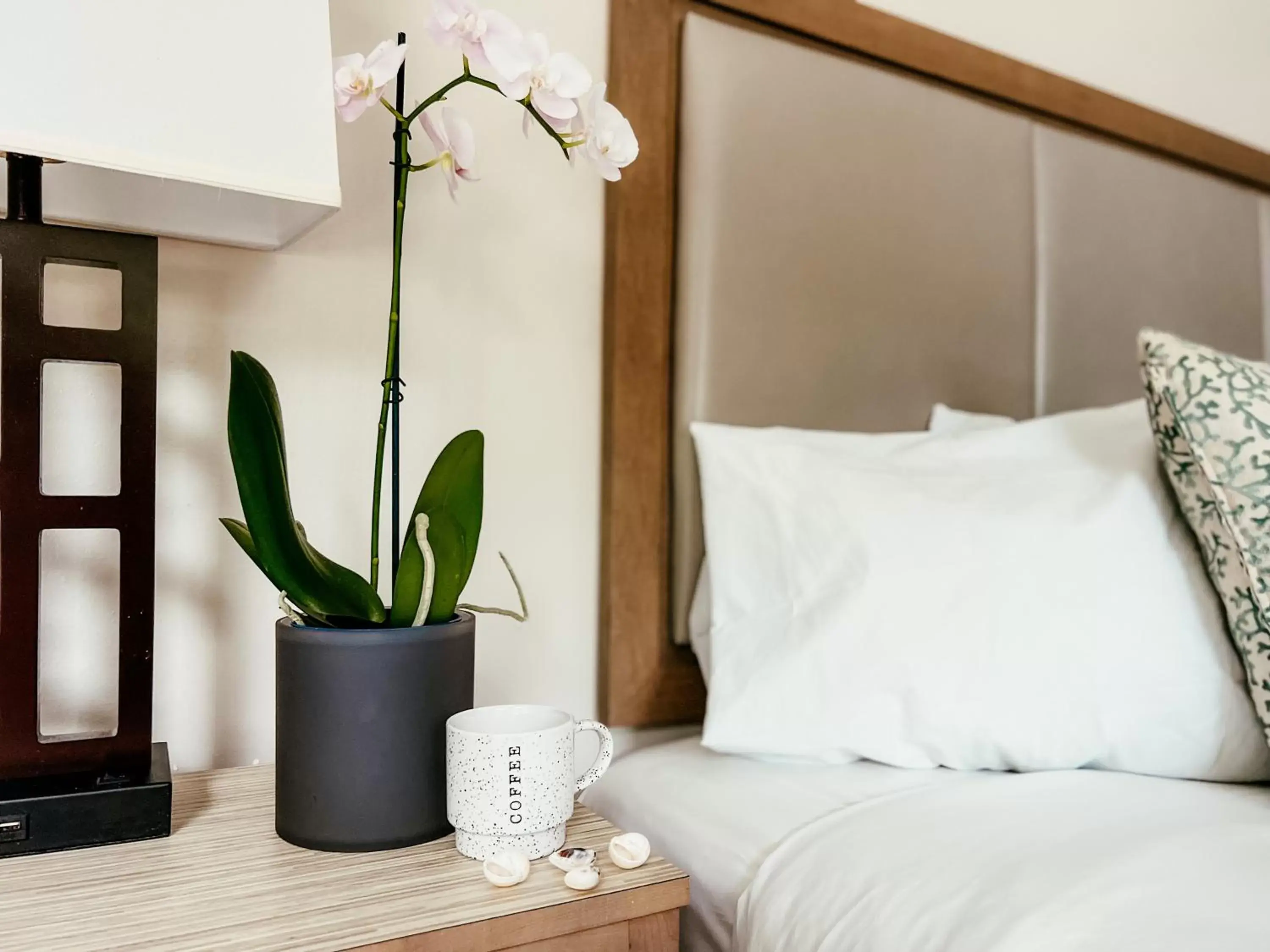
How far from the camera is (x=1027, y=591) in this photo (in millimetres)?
847

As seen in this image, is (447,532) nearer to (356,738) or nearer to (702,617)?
(356,738)

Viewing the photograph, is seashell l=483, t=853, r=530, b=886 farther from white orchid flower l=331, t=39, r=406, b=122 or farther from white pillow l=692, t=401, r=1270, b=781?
white orchid flower l=331, t=39, r=406, b=122

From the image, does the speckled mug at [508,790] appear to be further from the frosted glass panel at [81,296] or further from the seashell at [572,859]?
the frosted glass panel at [81,296]

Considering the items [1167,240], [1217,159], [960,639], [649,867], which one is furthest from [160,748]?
[1217,159]

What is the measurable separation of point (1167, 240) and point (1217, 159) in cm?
23

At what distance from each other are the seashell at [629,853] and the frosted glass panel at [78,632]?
448 millimetres

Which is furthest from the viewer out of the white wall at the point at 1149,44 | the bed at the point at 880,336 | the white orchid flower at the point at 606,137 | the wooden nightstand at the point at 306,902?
the white wall at the point at 1149,44

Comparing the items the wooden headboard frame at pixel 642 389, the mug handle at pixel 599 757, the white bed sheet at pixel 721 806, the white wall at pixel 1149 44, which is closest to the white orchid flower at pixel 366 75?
the wooden headboard frame at pixel 642 389

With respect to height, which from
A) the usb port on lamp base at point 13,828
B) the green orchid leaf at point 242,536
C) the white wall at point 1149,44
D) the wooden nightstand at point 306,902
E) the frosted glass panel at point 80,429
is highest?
the white wall at point 1149,44

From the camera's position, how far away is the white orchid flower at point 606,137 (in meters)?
0.73

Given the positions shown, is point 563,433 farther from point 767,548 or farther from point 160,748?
point 160,748

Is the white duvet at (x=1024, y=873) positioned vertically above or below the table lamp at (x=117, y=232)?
below

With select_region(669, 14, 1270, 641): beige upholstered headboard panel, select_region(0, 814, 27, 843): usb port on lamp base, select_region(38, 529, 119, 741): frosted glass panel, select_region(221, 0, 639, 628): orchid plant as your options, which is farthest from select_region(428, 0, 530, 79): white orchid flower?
select_region(0, 814, 27, 843): usb port on lamp base

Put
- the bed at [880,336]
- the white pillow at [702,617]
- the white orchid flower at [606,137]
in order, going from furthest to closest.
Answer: the white pillow at [702,617] → the white orchid flower at [606,137] → the bed at [880,336]
